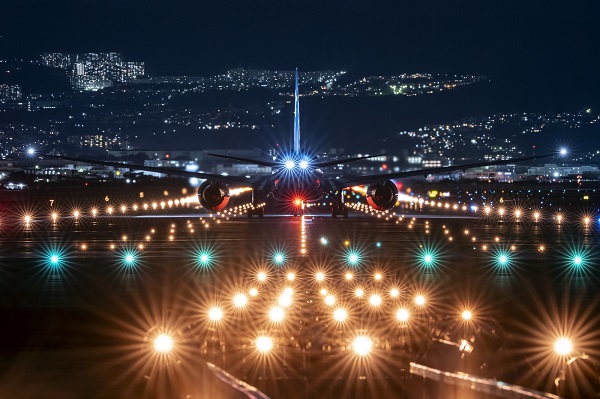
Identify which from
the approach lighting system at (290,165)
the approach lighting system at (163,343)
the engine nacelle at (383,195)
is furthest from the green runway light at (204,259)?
the approach lighting system at (290,165)

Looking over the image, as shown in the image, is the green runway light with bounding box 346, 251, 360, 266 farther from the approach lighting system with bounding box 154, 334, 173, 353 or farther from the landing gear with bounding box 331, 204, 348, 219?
the landing gear with bounding box 331, 204, 348, 219

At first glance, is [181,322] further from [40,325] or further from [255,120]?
[255,120]

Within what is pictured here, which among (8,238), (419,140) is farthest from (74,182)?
(8,238)

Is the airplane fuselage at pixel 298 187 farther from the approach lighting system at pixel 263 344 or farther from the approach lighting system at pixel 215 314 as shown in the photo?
the approach lighting system at pixel 263 344

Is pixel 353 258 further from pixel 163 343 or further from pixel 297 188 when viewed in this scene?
pixel 297 188

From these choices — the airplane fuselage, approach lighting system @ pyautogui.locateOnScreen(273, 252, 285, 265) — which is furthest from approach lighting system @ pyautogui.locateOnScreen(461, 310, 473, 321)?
the airplane fuselage
